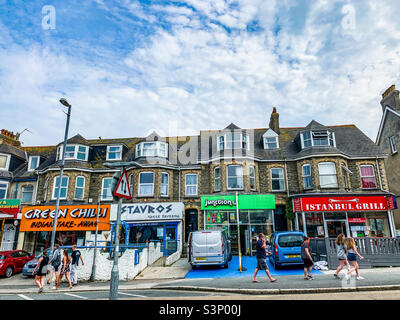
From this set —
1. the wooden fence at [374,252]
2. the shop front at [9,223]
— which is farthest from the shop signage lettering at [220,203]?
the shop front at [9,223]

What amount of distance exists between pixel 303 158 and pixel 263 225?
6.30m

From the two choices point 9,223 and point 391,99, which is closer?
point 9,223

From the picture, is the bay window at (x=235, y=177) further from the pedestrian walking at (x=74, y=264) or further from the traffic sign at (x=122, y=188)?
the traffic sign at (x=122, y=188)

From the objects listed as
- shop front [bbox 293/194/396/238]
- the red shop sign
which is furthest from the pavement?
the red shop sign

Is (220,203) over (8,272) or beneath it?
over

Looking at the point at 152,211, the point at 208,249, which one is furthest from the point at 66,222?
the point at 208,249

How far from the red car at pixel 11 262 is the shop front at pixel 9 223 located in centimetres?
372

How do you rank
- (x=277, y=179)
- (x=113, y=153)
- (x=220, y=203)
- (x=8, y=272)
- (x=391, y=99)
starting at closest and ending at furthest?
(x=8, y=272) < (x=220, y=203) < (x=277, y=179) < (x=391, y=99) < (x=113, y=153)

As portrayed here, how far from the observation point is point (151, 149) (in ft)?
77.9

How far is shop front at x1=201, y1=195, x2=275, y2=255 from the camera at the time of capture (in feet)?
66.6

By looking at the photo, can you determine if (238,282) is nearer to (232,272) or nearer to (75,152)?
(232,272)

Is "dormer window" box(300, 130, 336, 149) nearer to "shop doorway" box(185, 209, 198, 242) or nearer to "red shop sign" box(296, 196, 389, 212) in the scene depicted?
"red shop sign" box(296, 196, 389, 212)

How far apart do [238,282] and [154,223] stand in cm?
1130

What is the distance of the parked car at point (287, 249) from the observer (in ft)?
42.8
